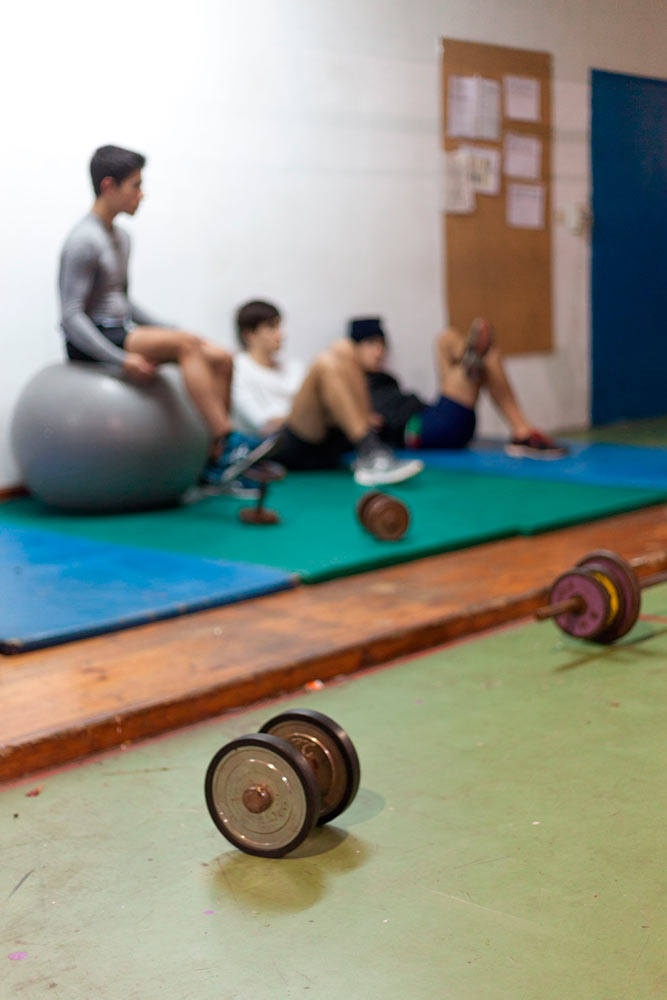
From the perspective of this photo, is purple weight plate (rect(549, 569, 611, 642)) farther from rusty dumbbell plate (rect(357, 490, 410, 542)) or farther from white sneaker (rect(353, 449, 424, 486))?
white sneaker (rect(353, 449, 424, 486))

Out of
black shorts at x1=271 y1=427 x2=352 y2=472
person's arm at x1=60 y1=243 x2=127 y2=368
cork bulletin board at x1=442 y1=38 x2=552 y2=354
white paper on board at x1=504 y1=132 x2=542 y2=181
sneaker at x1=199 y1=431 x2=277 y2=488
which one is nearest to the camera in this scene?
person's arm at x1=60 y1=243 x2=127 y2=368

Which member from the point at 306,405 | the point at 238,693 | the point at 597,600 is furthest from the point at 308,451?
the point at 238,693

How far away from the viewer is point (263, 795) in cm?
187

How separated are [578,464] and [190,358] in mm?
1991

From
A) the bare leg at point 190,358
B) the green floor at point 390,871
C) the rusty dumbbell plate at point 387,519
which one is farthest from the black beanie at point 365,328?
the green floor at point 390,871

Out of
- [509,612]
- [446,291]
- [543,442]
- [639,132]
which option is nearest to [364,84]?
[446,291]

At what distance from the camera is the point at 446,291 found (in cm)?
690

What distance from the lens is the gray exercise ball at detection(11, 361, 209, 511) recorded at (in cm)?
448

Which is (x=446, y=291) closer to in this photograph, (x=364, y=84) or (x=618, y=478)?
(x=364, y=84)

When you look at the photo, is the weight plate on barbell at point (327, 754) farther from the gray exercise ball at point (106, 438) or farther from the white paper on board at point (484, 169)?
the white paper on board at point (484, 169)

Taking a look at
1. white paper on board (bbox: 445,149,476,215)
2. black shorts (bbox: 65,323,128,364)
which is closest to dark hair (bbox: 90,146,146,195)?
black shorts (bbox: 65,323,128,364)

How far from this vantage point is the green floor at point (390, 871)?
1.53 meters

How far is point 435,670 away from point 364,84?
4363mm

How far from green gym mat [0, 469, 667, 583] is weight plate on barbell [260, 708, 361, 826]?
150cm
